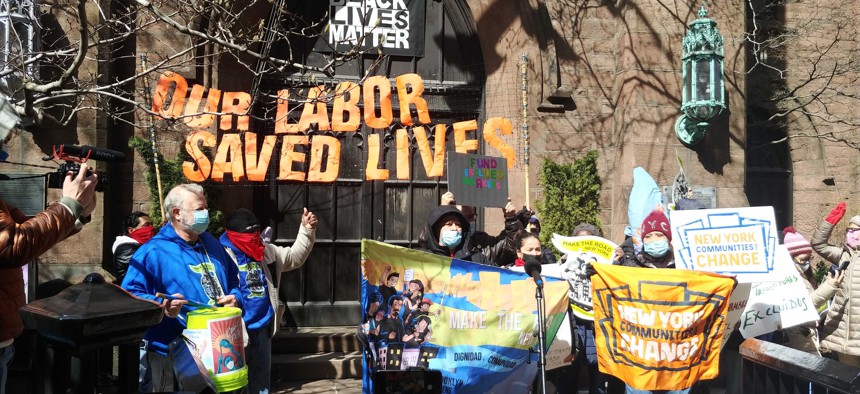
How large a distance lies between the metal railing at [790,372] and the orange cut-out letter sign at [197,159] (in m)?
5.54

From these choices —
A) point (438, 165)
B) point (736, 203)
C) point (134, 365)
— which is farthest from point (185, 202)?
point (736, 203)

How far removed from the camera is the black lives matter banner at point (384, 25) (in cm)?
873

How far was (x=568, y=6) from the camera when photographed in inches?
351

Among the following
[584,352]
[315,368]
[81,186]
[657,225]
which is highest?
[81,186]

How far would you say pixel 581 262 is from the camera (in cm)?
584

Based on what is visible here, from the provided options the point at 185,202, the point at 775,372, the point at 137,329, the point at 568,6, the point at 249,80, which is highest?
the point at 568,6

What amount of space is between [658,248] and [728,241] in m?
0.49

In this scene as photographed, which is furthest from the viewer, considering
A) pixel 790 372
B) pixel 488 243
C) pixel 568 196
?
pixel 568 196

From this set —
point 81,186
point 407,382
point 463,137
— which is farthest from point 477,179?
point 81,186

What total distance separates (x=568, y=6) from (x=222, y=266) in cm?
586

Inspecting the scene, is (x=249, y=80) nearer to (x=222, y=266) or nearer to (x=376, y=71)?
(x=376, y=71)

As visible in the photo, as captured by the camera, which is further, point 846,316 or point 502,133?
point 502,133

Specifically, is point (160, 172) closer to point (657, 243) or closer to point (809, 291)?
point (657, 243)

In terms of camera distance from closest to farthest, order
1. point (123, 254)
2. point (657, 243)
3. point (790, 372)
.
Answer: point (790, 372) < point (657, 243) < point (123, 254)
